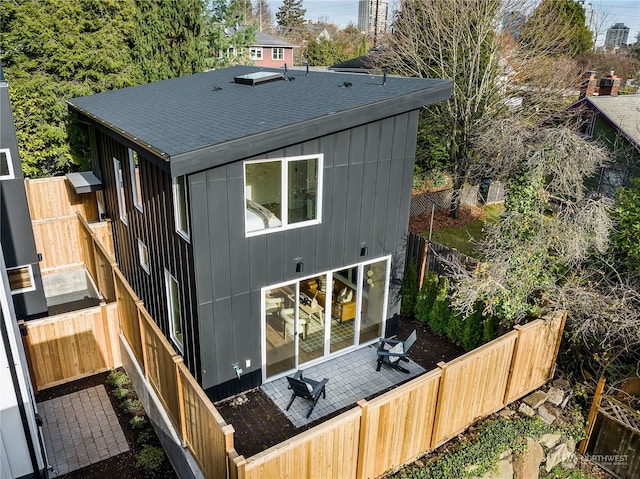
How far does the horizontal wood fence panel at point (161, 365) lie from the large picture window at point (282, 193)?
220cm

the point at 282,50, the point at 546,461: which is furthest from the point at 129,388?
the point at 282,50

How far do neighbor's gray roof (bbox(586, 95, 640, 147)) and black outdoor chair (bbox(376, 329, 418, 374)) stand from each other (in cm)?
1458

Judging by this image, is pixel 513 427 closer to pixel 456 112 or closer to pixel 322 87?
pixel 322 87

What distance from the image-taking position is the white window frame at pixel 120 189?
36.9 ft

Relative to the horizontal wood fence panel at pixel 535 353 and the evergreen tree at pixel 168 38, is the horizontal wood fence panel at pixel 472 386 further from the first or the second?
the evergreen tree at pixel 168 38

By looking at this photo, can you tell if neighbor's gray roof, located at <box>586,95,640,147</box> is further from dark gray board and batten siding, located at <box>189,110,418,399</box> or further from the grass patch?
dark gray board and batten siding, located at <box>189,110,418,399</box>

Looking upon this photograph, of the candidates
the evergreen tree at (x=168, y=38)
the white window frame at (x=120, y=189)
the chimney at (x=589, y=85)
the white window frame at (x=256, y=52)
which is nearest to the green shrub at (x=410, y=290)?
the white window frame at (x=120, y=189)

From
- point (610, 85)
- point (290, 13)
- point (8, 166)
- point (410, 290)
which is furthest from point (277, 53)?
point (410, 290)

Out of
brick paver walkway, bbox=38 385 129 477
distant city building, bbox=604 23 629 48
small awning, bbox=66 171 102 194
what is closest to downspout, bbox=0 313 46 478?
brick paver walkway, bbox=38 385 129 477

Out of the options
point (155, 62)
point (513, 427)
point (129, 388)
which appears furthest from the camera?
point (155, 62)

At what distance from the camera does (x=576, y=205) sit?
8.41 meters

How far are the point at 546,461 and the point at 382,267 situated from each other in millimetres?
4528

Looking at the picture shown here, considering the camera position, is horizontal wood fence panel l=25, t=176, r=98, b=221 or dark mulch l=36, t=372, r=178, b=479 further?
horizontal wood fence panel l=25, t=176, r=98, b=221

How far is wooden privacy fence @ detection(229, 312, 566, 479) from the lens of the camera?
5.44m
